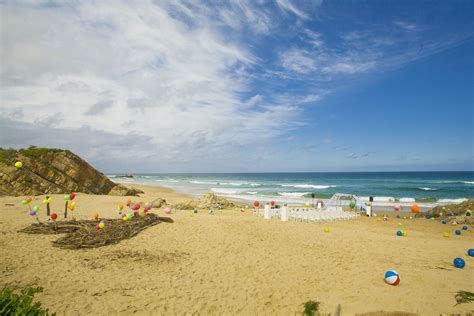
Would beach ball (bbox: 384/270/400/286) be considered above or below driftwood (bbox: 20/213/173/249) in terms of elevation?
below

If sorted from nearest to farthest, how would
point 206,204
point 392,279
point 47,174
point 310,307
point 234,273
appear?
point 310,307 → point 392,279 → point 234,273 → point 206,204 → point 47,174

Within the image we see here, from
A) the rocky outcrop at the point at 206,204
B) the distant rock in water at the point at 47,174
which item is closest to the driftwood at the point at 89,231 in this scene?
the rocky outcrop at the point at 206,204

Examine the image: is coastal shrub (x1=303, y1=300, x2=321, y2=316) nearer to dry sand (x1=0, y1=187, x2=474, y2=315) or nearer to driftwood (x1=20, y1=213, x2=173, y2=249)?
dry sand (x1=0, y1=187, x2=474, y2=315)

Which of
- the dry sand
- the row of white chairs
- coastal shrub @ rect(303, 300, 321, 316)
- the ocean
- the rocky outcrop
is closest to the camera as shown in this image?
coastal shrub @ rect(303, 300, 321, 316)

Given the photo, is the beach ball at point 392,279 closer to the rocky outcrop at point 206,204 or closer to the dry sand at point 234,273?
the dry sand at point 234,273

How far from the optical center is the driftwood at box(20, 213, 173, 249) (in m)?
9.17

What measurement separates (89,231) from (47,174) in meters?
16.2

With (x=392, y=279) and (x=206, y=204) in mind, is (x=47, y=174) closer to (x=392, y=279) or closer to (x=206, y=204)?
(x=206, y=204)

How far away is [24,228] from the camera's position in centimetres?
1066

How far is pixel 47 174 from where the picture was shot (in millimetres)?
22734

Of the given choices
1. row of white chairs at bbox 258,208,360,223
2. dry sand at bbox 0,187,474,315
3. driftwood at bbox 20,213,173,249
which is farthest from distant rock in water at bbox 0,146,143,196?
row of white chairs at bbox 258,208,360,223

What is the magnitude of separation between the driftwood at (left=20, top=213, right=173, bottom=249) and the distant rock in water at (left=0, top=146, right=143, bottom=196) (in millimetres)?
12661

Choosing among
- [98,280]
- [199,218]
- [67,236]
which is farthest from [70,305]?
[199,218]

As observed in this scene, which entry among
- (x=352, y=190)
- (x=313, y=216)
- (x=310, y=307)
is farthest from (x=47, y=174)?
(x=352, y=190)
